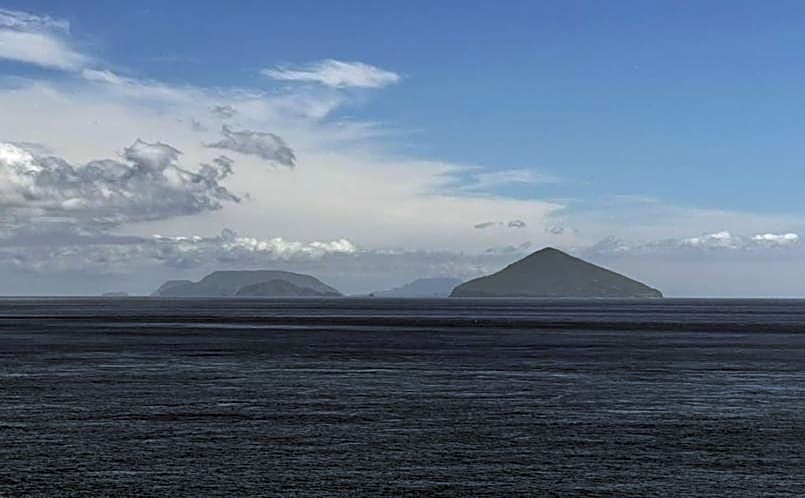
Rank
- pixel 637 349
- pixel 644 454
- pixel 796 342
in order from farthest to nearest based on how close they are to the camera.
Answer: pixel 796 342, pixel 637 349, pixel 644 454

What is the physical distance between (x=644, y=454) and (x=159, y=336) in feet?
304

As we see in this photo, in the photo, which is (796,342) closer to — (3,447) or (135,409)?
(135,409)

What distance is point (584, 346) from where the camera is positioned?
99312mm

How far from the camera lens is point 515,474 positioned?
30.4 m

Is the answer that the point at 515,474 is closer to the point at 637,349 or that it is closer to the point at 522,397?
the point at 522,397

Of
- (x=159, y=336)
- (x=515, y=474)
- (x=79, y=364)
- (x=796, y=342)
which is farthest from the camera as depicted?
(x=159, y=336)

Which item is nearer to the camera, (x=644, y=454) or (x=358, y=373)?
(x=644, y=454)

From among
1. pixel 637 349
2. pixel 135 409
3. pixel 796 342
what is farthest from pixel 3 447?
pixel 796 342

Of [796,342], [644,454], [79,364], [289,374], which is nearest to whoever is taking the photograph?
[644,454]

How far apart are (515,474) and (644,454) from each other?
19.1 feet

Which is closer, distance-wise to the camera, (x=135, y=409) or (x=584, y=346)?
(x=135, y=409)

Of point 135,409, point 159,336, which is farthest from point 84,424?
point 159,336

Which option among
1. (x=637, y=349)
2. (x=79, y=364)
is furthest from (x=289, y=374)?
(x=637, y=349)

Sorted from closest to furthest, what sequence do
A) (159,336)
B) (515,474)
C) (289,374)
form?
(515,474), (289,374), (159,336)
